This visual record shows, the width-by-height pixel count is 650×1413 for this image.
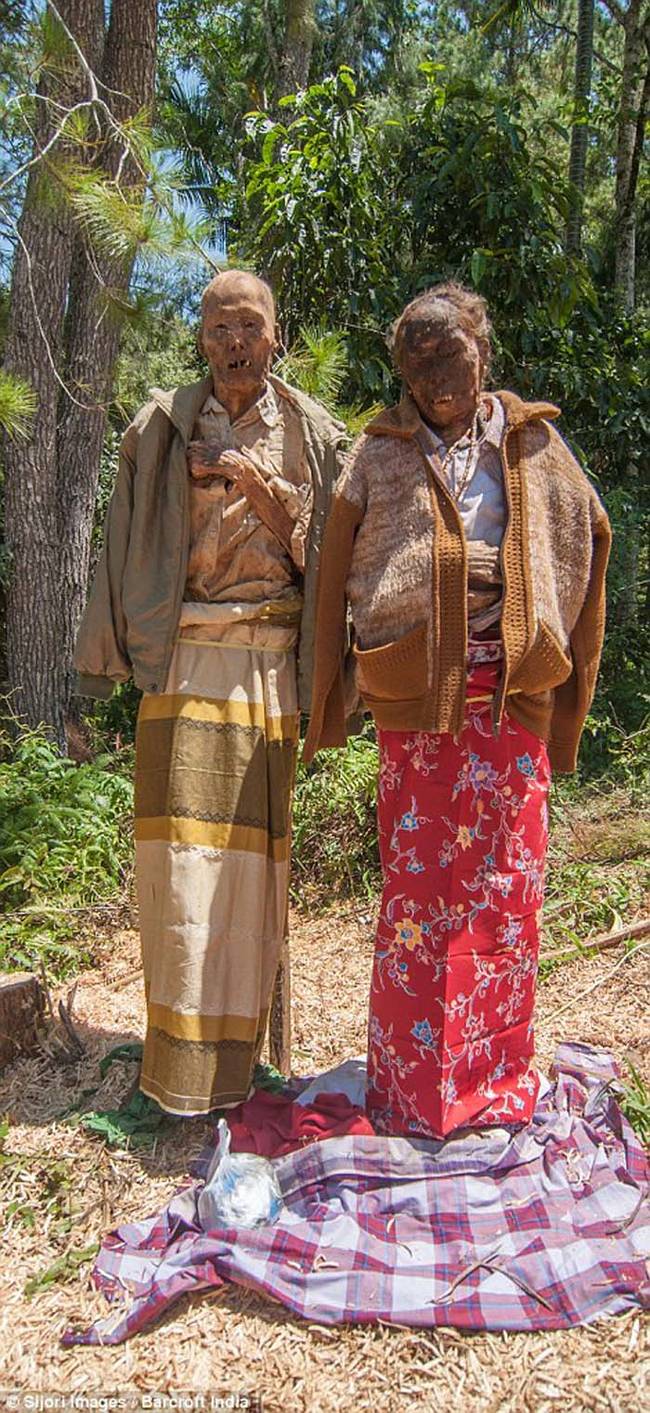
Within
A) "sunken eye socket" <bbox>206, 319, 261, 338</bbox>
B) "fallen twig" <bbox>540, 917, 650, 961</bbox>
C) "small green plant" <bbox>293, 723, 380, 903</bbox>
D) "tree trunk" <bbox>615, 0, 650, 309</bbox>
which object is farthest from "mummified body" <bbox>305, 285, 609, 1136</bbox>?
"tree trunk" <bbox>615, 0, 650, 309</bbox>

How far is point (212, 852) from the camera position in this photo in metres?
2.25

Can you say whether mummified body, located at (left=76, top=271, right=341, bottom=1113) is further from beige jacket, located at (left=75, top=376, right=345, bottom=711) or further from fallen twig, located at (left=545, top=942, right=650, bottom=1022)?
fallen twig, located at (left=545, top=942, right=650, bottom=1022)

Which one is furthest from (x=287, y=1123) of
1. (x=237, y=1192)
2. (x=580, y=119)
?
(x=580, y=119)

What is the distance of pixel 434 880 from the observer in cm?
212

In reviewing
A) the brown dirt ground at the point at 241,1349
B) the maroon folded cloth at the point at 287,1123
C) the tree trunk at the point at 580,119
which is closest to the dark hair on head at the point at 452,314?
the maroon folded cloth at the point at 287,1123

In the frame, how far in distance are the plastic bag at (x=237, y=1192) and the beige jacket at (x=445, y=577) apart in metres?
0.92

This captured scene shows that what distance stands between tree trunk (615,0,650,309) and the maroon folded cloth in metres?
6.41

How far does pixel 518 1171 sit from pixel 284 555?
1.37 metres

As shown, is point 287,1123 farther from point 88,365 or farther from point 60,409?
point 60,409

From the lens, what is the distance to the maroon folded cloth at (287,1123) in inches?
85.0

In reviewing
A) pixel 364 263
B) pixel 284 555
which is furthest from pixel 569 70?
pixel 284 555

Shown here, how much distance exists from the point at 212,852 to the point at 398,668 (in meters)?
0.59

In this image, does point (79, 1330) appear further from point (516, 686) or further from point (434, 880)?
point (516, 686)

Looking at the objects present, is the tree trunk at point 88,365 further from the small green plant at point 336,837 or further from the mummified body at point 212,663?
the mummified body at point 212,663
